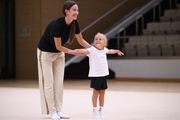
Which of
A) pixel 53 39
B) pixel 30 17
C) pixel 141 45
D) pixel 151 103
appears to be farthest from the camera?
pixel 30 17

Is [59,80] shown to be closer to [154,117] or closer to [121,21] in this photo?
[154,117]

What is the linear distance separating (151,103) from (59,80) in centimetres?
197

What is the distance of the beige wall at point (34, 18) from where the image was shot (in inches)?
576

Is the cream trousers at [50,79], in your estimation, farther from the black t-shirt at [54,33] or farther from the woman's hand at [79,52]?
the woman's hand at [79,52]

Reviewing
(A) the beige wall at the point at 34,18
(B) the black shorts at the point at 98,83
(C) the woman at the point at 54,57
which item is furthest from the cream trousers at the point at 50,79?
(A) the beige wall at the point at 34,18

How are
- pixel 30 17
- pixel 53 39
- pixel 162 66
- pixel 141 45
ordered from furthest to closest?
1. pixel 30 17
2. pixel 141 45
3. pixel 162 66
4. pixel 53 39

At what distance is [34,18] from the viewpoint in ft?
48.5

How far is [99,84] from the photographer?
4.72 meters

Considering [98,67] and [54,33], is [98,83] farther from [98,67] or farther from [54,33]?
[54,33]

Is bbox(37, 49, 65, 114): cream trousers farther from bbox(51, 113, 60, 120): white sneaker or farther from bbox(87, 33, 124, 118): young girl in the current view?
bbox(87, 33, 124, 118): young girl

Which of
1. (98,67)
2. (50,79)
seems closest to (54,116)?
(50,79)

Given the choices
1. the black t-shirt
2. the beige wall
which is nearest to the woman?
the black t-shirt

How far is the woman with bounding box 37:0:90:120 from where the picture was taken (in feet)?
15.0

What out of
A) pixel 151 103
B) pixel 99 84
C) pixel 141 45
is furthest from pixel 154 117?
pixel 141 45
